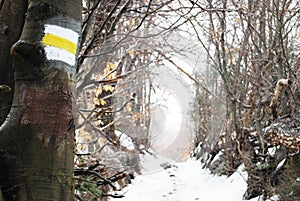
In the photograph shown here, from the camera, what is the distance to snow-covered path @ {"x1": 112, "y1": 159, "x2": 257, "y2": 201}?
287 inches

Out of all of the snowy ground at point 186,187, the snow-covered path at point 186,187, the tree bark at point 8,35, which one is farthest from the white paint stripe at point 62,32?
the snow-covered path at point 186,187

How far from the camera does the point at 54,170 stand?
119 centimetres

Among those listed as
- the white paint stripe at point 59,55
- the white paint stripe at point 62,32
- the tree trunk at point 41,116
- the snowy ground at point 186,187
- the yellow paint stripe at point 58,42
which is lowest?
→ the snowy ground at point 186,187

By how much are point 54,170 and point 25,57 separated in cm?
38

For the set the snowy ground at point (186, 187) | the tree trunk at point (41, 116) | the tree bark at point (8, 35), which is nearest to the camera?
the tree trunk at point (41, 116)

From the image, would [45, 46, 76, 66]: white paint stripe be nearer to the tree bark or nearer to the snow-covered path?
the tree bark

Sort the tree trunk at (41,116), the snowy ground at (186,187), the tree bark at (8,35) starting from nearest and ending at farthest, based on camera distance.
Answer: the tree trunk at (41,116), the tree bark at (8,35), the snowy ground at (186,187)

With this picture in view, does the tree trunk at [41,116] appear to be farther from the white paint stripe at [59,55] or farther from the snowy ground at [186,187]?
the snowy ground at [186,187]

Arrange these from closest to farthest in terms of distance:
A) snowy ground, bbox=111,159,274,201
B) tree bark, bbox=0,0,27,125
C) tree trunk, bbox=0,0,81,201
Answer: tree trunk, bbox=0,0,81,201 < tree bark, bbox=0,0,27,125 < snowy ground, bbox=111,159,274,201

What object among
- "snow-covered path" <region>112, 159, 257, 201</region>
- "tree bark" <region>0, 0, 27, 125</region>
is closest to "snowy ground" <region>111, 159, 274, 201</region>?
"snow-covered path" <region>112, 159, 257, 201</region>

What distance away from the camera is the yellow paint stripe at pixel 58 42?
1.27 meters

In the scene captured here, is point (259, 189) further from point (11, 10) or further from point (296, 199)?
point (11, 10)

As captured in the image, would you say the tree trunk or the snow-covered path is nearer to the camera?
the tree trunk

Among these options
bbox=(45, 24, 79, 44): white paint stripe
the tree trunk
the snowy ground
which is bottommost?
the snowy ground
